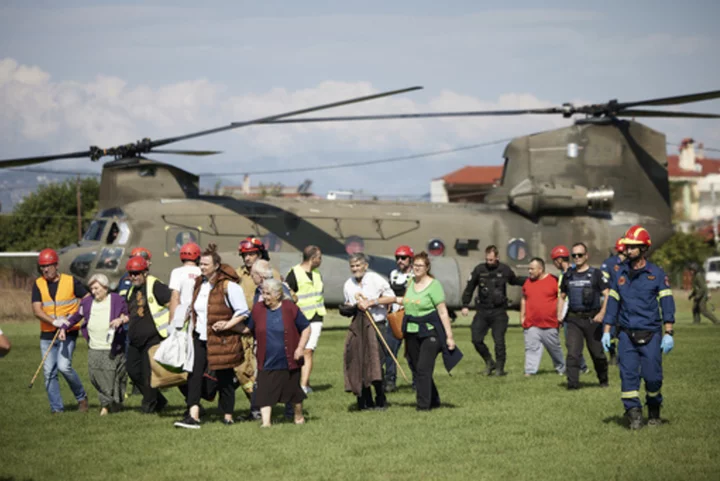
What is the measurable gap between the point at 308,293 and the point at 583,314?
13.0ft

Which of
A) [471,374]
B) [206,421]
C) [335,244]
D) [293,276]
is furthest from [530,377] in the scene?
[335,244]

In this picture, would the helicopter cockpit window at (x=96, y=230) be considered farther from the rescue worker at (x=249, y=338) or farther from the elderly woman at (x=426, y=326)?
the elderly woman at (x=426, y=326)

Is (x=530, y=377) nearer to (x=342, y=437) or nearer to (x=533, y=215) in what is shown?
(x=342, y=437)

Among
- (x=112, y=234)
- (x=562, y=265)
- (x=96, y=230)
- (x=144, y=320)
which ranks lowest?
(x=144, y=320)

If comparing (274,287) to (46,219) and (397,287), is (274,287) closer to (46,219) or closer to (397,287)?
(397,287)

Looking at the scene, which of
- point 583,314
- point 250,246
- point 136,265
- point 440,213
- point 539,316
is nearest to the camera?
point 250,246

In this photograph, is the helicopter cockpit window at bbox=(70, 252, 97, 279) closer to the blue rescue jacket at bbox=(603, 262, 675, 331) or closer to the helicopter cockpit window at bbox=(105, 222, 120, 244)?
the helicopter cockpit window at bbox=(105, 222, 120, 244)

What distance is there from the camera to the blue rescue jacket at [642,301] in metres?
10.9

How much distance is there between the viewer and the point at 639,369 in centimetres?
1109

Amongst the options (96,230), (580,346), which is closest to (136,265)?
(580,346)

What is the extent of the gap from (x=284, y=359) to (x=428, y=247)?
16.5 meters

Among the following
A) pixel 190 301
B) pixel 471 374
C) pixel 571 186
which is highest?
pixel 571 186

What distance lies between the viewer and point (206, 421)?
40.2 ft

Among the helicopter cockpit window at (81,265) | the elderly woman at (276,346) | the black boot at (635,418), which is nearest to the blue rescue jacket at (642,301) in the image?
the black boot at (635,418)
